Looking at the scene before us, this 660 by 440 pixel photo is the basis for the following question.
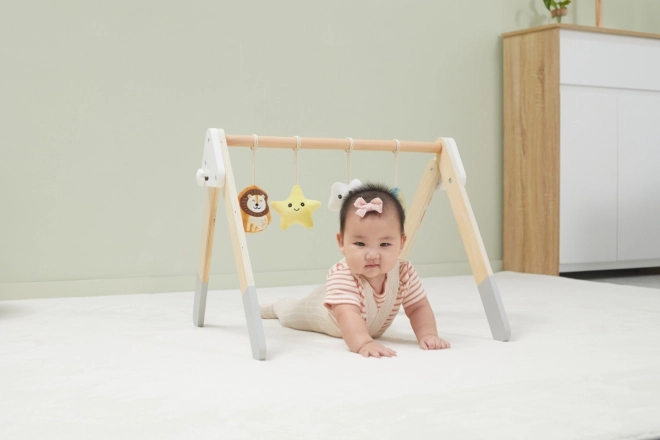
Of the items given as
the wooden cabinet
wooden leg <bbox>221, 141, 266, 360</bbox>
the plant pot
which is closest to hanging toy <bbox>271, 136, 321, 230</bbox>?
wooden leg <bbox>221, 141, 266, 360</bbox>

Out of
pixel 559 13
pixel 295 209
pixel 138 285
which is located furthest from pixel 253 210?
pixel 559 13

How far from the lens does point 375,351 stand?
1480 millimetres

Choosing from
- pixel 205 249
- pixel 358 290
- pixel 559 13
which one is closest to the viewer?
pixel 358 290

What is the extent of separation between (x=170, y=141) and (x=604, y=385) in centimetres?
178

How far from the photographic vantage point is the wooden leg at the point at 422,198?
6.05 feet

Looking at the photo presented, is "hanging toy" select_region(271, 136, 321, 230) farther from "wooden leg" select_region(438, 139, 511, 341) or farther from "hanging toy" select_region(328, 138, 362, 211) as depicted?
"wooden leg" select_region(438, 139, 511, 341)

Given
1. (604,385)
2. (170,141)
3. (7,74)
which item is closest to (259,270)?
(170,141)

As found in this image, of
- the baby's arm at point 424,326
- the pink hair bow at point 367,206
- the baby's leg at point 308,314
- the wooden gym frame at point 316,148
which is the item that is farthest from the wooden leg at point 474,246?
the baby's leg at point 308,314

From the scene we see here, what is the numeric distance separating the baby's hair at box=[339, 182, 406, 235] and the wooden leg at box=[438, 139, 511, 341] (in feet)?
0.58

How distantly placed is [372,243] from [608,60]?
1.91 meters

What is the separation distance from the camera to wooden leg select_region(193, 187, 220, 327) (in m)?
1.79

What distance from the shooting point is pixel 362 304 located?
1607 millimetres

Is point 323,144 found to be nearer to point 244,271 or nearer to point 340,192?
point 340,192

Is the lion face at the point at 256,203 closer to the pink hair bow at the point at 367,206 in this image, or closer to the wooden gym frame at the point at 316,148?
the wooden gym frame at the point at 316,148
